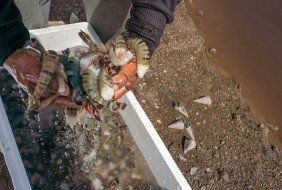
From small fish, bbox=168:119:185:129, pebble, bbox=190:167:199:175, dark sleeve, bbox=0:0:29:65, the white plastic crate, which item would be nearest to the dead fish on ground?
small fish, bbox=168:119:185:129

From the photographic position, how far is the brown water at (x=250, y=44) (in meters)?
3.89

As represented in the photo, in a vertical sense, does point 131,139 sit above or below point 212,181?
above

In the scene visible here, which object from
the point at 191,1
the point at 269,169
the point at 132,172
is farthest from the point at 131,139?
the point at 191,1

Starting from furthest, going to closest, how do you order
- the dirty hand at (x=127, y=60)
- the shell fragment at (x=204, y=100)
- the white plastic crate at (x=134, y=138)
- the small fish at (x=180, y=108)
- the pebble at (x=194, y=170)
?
1. the shell fragment at (x=204, y=100)
2. the small fish at (x=180, y=108)
3. the pebble at (x=194, y=170)
4. the white plastic crate at (x=134, y=138)
5. the dirty hand at (x=127, y=60)

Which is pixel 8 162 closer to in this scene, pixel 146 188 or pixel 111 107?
pixel 111 107

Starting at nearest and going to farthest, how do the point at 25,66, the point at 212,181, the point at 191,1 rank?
the point at 25,66, the point at 212,181, the point at 191,1

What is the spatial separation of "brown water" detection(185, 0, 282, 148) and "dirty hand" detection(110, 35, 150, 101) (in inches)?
70.0

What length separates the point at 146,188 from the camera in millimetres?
2738

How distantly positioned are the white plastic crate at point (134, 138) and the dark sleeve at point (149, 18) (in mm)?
567

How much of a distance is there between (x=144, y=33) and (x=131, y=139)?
0.83 meters

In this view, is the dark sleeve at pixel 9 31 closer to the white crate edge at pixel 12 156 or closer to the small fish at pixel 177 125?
the white crate edge at pixel 12 156

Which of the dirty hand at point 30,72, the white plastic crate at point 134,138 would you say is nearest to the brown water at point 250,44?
the white plastic crate at point 134,138

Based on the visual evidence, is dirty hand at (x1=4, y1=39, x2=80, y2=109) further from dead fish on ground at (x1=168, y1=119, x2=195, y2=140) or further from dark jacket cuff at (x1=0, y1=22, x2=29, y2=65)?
dead fish on ground at (x1=168, y1=119, x2=195, y2=140)

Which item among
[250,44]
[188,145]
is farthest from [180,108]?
[250,44]
